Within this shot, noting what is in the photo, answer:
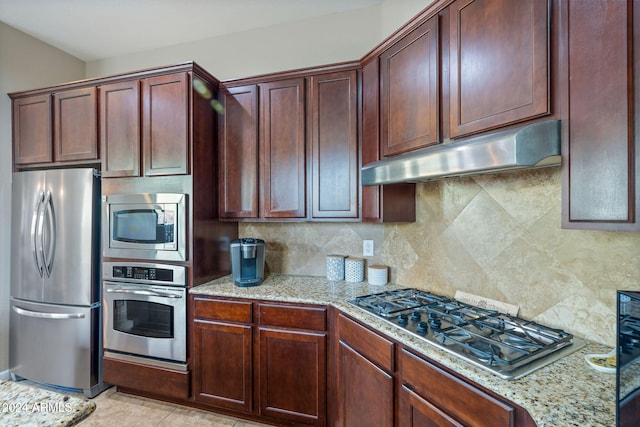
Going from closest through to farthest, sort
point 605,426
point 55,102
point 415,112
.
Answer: point 605,426
point 415,112
point 55,102

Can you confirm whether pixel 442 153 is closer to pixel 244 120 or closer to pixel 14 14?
pixel 244 120

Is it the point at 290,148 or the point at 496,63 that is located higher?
the point at 496,63

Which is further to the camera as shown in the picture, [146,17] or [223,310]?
[146,17]

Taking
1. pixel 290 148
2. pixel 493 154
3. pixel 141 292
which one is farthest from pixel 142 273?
pixel 493 154

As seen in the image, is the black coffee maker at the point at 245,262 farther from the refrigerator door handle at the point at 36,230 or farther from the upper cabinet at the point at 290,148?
the refrigerator door handle at the point at 36,230

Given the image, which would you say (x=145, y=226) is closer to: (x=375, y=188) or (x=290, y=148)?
(x=290, y=148)

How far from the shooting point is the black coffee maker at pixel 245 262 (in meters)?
2.24

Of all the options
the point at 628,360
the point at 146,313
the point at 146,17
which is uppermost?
the point at 146,17

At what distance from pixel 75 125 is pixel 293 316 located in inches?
95.6

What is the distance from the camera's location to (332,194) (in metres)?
2.26

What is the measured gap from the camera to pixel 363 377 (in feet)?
5.31

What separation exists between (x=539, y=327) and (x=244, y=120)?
2319mm

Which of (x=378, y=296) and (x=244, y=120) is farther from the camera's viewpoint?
(x=244, y=120)

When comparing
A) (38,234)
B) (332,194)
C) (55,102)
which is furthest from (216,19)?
→ (38,234)
